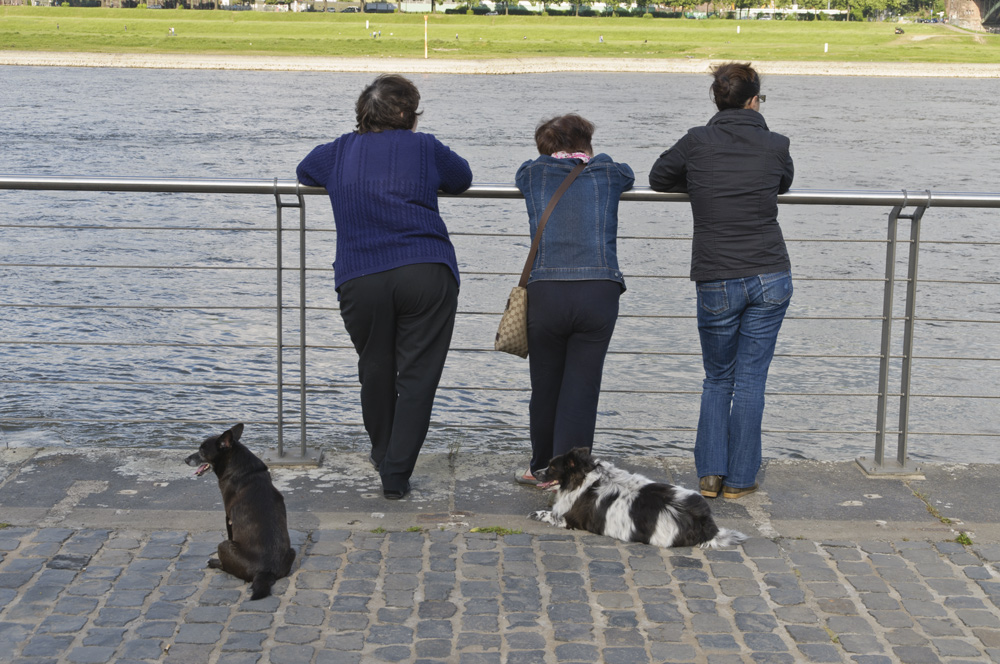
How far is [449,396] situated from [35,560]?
619cm

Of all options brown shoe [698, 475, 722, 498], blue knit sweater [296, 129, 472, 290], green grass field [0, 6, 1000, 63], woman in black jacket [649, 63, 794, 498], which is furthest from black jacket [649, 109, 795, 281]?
green grass field [0, 6, 1000, 63]

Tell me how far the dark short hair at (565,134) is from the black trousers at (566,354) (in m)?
0.53

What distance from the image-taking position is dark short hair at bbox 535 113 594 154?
4.21 m

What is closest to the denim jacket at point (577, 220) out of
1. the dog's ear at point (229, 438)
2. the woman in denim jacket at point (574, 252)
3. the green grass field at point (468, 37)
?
the woman in denim jacket at point (574, 252)

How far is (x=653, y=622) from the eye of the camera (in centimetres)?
345

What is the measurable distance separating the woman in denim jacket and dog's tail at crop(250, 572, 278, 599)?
1378 millimetres

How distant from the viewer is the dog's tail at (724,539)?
13.1 ft

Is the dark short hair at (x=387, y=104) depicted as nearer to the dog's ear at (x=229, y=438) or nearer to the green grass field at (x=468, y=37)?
the dog's ear at (x=229, y=438)

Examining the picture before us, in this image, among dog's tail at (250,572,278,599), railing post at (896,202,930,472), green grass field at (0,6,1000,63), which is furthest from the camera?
green grass field at (0,6,1000,63)

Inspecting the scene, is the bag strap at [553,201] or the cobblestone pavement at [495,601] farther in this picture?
the bag strap at [553,201]

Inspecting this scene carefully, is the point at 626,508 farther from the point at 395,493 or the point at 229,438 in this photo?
the point at 229,438

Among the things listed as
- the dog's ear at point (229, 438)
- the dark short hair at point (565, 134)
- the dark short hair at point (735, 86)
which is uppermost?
the dark short hair at point (735, 86)

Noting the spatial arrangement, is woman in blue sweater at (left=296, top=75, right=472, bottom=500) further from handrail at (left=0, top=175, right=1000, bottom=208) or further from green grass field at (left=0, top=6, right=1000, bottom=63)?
green grass field at (left=0, top=6, right=1000, bottom=63)

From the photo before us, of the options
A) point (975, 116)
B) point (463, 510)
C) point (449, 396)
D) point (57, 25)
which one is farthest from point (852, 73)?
point (463, 510)
